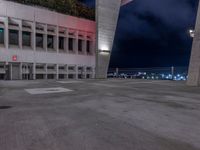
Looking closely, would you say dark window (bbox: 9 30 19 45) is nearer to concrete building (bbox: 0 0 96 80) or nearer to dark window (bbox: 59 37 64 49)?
concrete building (bbox: 0 0 96 80)

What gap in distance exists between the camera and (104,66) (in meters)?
18.5

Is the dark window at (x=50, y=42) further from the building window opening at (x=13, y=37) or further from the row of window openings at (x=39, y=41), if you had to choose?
the building window opening at (x=13, y=37)

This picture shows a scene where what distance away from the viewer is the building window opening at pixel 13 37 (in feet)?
49.8

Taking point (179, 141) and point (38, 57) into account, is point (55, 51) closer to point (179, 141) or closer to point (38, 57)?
point (38, 57)

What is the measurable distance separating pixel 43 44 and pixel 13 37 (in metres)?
2.47

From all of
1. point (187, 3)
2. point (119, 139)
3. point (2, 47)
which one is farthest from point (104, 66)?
point (187, 3)

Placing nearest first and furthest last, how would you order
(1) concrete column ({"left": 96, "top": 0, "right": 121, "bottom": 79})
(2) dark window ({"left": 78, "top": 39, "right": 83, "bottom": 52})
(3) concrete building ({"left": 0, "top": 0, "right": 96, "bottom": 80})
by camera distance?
(3) concrete building ({"left": 0, "top": 0, "right": 96, "bottom": 80}) < (1) concrete column ({"left": 96, "top": 0, "right": 121, "bottom": 79}) < (2) dark window ({"left": 78, "top": 39, "right": 83, "bottom": 52})

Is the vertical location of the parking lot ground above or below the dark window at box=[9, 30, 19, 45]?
below

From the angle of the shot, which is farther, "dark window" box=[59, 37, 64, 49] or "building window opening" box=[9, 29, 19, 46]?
"dark window" box=[59, 37, 64, 49]

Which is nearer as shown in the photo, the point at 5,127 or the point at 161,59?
the point at 5,127

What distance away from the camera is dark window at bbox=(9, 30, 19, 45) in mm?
15172

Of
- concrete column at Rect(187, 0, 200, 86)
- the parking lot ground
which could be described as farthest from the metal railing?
the parking lot ground

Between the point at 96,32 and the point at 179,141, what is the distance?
16564 mm

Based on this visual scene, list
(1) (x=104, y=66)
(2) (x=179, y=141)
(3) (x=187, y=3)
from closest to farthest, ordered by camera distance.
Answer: (2) (x=179, y=141)
(1) (x=104, y=66)
(3) (x=187, y=3)
